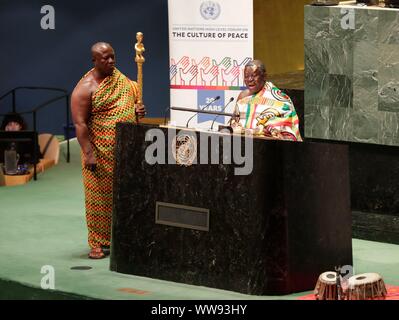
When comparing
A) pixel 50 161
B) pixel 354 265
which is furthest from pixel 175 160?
pixel 50 161

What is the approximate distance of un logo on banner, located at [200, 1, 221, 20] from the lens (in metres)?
12.5

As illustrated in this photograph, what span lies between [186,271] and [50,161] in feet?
17.7

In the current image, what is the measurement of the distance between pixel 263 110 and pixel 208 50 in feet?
10.2

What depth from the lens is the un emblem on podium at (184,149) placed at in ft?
28.9

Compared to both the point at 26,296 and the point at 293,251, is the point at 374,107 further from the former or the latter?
the point at 26,296

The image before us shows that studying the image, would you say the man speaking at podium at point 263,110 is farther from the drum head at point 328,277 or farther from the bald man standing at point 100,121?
the drum head at point 328,277

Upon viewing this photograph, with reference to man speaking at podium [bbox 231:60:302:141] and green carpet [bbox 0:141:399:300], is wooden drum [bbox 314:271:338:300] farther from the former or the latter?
man speaking at podium [bbox 231:60:302:141]

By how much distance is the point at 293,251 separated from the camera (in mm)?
8664

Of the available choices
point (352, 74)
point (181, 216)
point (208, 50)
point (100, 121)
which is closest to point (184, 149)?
point (181, 216)

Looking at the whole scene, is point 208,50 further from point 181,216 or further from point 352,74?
point 181,216

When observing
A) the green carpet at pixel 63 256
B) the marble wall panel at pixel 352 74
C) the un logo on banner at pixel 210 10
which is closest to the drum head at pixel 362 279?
the green carpet at pixel 63 256

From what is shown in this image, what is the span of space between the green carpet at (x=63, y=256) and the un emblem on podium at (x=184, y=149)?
820 mm

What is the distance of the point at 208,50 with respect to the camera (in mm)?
12578

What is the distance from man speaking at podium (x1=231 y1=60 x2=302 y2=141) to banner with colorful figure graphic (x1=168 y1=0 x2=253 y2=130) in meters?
2.70
